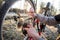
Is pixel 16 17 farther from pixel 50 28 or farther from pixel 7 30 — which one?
pixel 50 28

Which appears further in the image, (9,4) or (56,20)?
(9,4)

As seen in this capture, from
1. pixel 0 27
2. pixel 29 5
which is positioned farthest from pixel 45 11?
pixel 0 27

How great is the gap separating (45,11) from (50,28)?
0.44 ft

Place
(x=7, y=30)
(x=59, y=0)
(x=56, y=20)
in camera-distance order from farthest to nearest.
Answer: (x=59, y=0), (x=7, y=30), (x=56, y=20)

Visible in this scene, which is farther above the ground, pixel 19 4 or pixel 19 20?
pixel 19 4

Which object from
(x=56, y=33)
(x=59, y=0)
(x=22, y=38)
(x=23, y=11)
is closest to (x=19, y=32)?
(x=22, y=38)

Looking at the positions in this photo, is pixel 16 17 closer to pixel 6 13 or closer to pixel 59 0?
pixel 6 13

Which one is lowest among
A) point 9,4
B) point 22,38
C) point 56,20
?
point 22,38

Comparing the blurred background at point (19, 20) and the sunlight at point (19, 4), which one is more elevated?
the sunlight at point (19, 4)

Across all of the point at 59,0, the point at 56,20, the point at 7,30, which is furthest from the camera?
the point at 59,0

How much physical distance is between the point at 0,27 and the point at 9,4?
180 mm

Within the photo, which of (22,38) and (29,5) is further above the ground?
(29,5)

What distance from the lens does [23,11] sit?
118 centimetres

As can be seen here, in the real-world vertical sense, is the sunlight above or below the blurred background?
above
